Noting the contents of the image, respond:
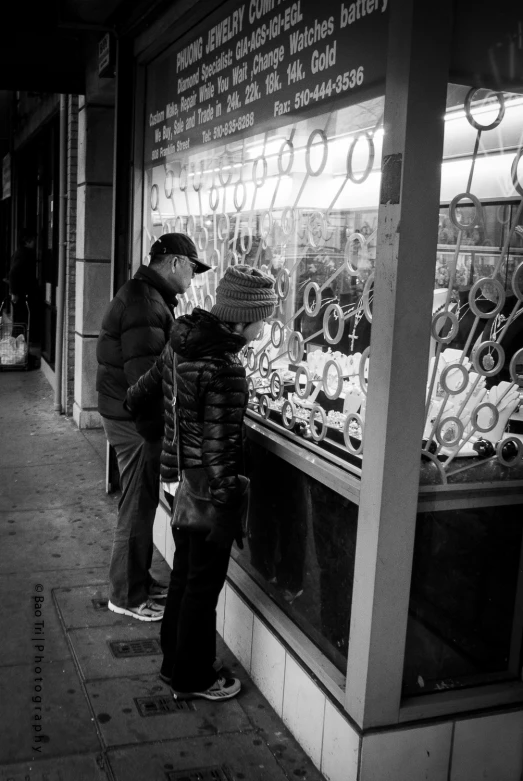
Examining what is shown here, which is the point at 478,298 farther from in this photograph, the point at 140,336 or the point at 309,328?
the point at 140,336

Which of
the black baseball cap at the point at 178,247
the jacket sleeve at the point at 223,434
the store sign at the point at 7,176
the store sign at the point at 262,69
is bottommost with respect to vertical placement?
the jacket sleeve at the point at 223,434

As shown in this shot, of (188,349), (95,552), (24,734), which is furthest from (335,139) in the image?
(95,552)

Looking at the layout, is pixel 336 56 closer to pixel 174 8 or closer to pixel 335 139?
pixel 335 139

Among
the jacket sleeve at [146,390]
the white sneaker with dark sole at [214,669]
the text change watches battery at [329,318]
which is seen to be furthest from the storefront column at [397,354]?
the jacket sleeve at [146,390]

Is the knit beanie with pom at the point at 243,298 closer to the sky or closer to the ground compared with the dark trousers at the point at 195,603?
closer to the sky

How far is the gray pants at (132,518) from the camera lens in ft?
15.0

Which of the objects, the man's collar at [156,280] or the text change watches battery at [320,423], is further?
the man's collar at [156,280]

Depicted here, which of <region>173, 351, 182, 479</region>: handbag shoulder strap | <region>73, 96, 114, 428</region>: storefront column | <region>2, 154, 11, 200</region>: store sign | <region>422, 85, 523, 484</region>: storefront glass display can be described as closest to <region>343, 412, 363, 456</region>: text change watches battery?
<region>422, 85, 523, 484</region>: storefront glass display

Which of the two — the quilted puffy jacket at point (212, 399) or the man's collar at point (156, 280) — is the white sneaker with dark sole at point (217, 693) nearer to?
the quilted puffy jacket at point (212, 399)

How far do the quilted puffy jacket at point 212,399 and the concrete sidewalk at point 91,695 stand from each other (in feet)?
3.16

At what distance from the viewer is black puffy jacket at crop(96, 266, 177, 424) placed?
14.3 feet

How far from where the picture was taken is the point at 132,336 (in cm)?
436

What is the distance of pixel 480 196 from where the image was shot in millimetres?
2900

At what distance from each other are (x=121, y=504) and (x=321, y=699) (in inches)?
70.8
